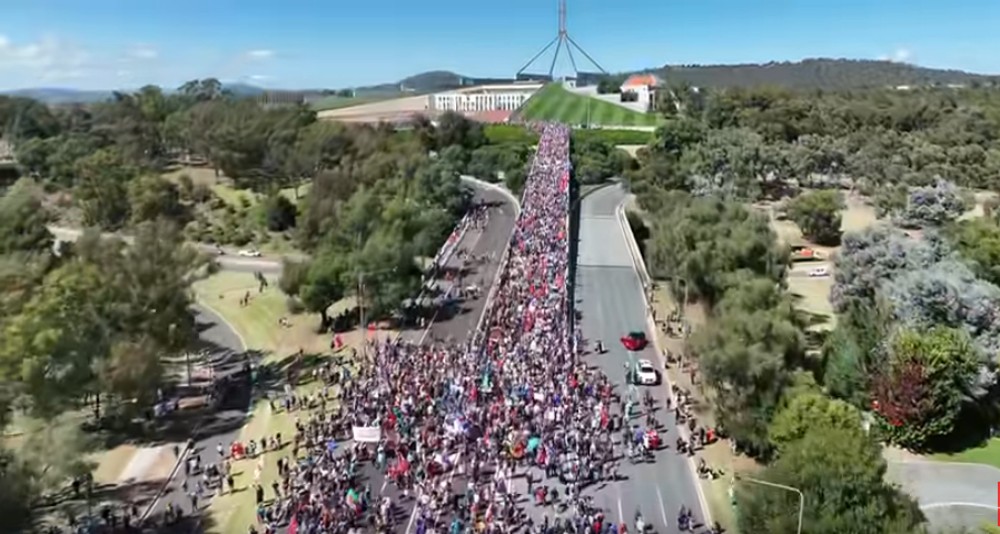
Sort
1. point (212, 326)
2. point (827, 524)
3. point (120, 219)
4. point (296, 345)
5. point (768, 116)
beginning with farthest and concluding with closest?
point (768, 116), point (120, 219), point (212, 326), point (296, 345), point (827, 524)

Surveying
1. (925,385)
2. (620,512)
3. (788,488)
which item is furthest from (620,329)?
(788,488)

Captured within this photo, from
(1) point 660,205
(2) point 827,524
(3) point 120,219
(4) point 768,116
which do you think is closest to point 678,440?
(2) point 827,524

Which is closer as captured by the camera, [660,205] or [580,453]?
[580,453]

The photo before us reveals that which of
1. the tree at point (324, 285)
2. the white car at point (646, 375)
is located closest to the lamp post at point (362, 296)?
the tree at point (324, 285)

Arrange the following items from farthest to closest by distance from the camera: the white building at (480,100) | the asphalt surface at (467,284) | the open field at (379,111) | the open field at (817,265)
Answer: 1. the white building at (480,100)
2. the open field at (379,111)
3. the open field at (817,265)
4. the asphalt surface at (467,284)

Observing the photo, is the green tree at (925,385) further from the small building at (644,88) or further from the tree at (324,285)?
the small building at (644,88)

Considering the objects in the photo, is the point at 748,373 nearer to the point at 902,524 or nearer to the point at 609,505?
the point at 609,505

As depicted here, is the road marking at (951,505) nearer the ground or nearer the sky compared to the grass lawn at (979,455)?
nearer the ground
